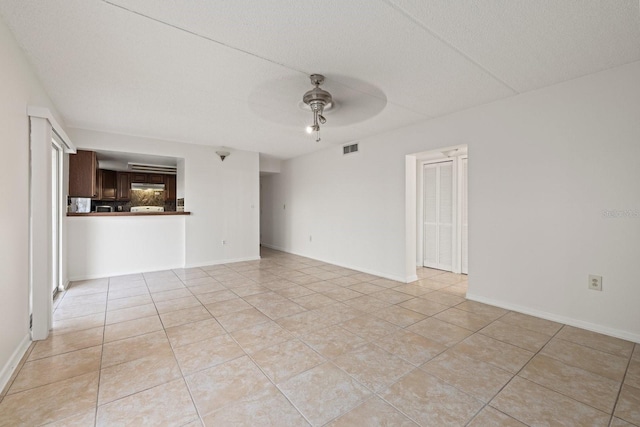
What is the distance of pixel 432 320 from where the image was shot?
9.27 feet

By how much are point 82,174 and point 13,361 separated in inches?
129

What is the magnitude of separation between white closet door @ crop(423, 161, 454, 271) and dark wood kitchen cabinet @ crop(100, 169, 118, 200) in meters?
7.52

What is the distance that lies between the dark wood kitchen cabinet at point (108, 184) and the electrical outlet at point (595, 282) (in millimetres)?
8992

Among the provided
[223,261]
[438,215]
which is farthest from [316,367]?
[223,261]

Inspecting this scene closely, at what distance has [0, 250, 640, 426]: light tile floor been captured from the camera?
60.6 inches

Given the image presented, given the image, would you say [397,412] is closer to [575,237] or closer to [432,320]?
[432,320]

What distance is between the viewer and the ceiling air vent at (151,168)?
6468mm

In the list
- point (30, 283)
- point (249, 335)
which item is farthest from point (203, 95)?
point (249, 335)

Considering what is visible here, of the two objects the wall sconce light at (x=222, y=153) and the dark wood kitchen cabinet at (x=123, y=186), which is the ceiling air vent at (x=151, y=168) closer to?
the dark wood kitchen cabinet at (x=123, y=186)

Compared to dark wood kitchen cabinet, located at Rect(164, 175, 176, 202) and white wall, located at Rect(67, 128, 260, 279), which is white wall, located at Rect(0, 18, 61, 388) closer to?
white wall, located at Rect(67, 128, 260, 279)

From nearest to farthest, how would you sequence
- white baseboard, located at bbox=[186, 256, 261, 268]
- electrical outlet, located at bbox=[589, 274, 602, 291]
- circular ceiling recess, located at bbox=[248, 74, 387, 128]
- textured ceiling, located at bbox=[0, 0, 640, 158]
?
textured ceiling, located at bbox=[0, 0, 640, 158] < electrical outlet, located at bbox=[589, 274, 602, 291] < circular ceiling recess, located at bbox=[248, 74, 387, 128] < white baseboard, located at bbox=[186, 256, 261, 268]

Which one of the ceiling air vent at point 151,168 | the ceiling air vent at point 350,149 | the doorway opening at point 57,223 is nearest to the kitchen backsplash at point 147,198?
the ceiling air vent at point 151,168

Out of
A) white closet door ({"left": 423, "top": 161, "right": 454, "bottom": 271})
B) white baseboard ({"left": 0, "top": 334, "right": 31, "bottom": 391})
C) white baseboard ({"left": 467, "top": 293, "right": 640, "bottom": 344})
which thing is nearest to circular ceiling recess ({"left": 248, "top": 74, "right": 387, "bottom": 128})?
white closet door ({"left": 423, "top": 161, "right": 454, "bottom": 271})

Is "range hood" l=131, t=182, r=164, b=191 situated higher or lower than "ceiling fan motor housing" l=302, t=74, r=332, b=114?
lower
